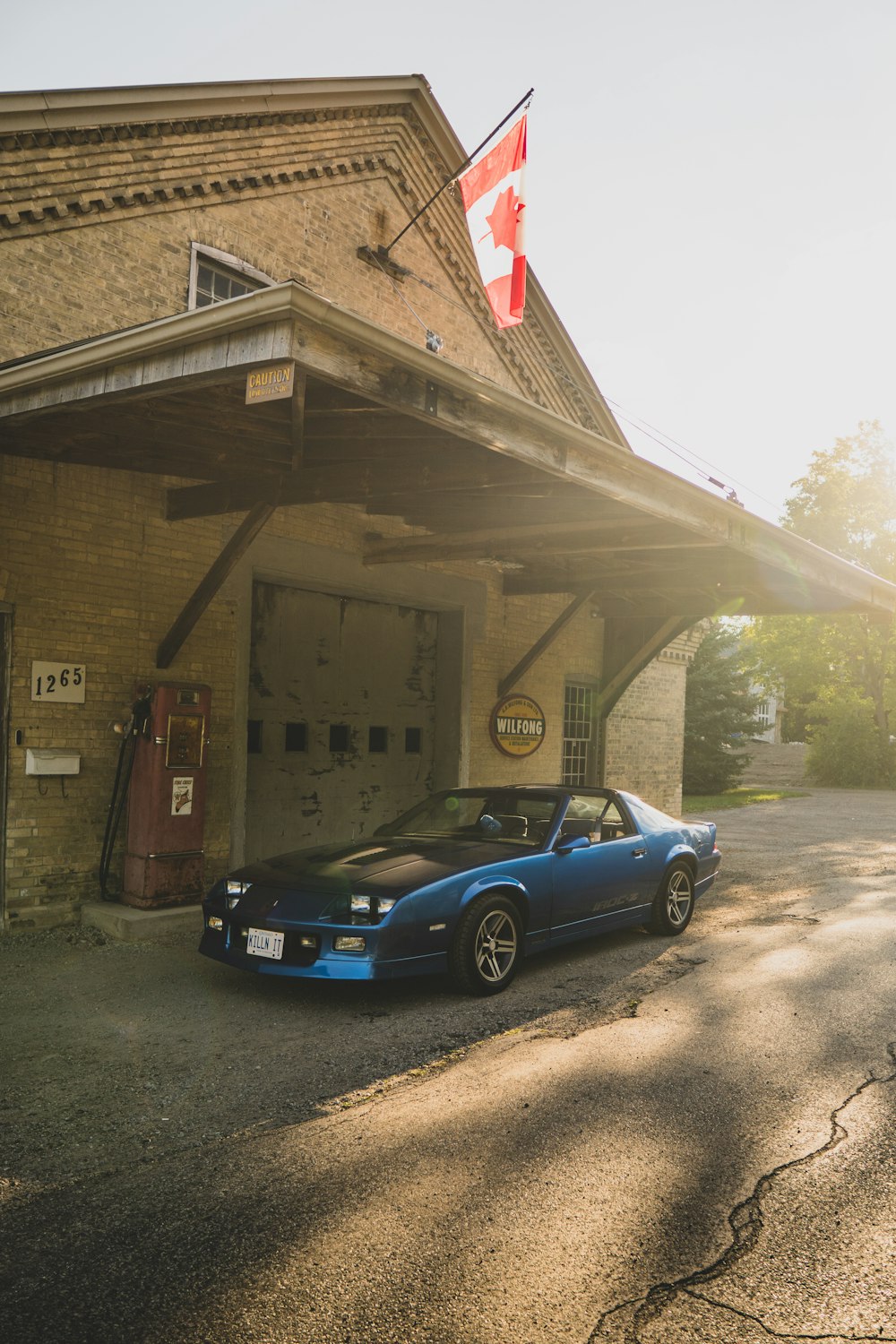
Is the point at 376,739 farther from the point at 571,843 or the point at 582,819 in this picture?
the point at 571,843

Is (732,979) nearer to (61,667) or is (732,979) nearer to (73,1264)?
(73,1264)

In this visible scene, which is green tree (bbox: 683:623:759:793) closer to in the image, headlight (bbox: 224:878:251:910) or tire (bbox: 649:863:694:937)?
tire (bbox: 649:863:694:937)

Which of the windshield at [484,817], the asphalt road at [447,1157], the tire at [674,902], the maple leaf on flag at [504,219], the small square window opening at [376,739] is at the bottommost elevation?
the asphalt road at [447,1157]

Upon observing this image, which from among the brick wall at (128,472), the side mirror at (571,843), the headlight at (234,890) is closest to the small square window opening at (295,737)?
the brick wall at (128,472)

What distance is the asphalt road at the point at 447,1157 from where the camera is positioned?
2.87 m

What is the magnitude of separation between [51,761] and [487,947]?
3.88 meters

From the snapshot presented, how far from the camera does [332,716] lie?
36.7ft

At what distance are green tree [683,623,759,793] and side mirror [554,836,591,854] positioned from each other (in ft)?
75.8

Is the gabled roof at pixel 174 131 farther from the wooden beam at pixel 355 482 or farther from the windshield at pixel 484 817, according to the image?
the windshield at pixel 484 817

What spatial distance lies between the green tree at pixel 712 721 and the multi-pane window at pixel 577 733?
15.1 metres

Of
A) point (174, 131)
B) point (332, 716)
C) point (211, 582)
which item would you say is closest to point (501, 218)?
point (174, 131)

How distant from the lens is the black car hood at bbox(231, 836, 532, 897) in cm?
604

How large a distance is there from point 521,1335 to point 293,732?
8.29 meters

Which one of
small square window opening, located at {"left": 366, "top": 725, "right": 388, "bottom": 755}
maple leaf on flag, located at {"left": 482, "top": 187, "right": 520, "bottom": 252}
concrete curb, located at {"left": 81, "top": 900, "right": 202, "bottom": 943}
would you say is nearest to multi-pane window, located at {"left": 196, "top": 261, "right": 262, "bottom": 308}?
maple leaf on flag, located at {"left": 482, "top": 187, "right": 520, "bottom": 252}
